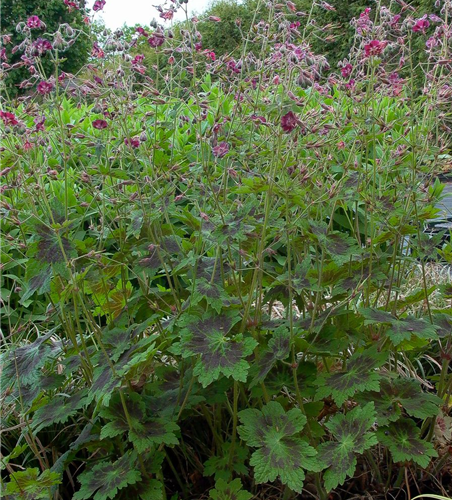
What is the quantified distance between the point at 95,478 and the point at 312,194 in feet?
3.35

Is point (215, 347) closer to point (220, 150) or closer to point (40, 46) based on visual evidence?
point (220, 150)

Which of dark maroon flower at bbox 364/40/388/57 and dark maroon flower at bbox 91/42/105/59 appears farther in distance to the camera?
dark maroon flower at bbox 91/42/105/59

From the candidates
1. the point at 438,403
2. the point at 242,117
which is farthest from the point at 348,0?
the point at 438,403

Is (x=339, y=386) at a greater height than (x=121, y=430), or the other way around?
(x=121, y=430)

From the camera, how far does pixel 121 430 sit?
1.56m

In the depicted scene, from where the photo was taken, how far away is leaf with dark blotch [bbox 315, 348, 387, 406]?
157 cm

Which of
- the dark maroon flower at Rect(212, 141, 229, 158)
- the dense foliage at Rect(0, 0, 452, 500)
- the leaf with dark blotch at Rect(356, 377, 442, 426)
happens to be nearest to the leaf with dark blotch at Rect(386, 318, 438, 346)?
the dense foliage at Rect(0, 0, 452, 500)

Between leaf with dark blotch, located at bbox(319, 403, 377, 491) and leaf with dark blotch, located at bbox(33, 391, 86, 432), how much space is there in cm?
69

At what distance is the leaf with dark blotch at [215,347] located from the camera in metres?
1.43

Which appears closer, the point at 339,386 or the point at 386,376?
the point at 339,386

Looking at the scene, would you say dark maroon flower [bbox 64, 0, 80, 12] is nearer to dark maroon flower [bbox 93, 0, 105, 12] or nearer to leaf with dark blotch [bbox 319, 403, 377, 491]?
dark maroon flower [bbox 93, 0, 105, 12]

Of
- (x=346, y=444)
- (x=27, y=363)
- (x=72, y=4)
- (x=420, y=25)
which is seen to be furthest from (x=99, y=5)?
(x=346, y=444)

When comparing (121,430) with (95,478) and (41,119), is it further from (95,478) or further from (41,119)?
(41,119)

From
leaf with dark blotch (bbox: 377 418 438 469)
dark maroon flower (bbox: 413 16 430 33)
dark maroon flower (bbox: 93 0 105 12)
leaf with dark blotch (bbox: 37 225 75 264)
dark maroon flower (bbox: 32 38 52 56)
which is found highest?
dark maroon flower (bbox: 93 0 105 12)
